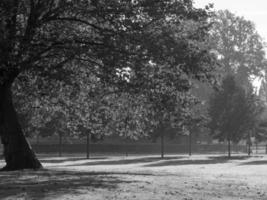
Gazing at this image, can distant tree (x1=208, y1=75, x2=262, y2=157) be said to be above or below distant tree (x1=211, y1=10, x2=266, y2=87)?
below

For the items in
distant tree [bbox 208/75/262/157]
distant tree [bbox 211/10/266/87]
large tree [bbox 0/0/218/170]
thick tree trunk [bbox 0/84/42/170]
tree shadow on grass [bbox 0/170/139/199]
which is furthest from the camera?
distant tree [bbox 211/10/266/87]

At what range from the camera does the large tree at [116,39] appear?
60.3 feet

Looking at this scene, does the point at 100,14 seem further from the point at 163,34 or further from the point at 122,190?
the point at 122,190

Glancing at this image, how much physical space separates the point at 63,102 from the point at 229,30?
87.8 metres

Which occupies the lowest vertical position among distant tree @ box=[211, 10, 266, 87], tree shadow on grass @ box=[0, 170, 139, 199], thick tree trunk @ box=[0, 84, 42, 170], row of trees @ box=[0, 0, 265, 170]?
tree shadow on grass @ box=[0, 170, 139, 199]

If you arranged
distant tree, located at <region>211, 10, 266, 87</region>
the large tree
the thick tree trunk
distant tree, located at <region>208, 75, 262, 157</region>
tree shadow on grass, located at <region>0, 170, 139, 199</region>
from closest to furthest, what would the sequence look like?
tree shadow on grass, located at <region>0, 170, 139, 199</region>, the large tree, the thick tree trunk, distant tree, located at <region>208, 75, 262, 157</region>, distant tree, located at <region>211, 10, 266, 87</region>

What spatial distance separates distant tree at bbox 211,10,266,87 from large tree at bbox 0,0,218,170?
8995 cm

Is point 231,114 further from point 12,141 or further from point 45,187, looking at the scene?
point 45,187

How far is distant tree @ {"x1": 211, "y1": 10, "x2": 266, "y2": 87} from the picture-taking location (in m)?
111

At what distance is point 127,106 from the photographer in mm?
25453

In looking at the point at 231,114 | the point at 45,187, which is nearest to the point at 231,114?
the point at 231,114

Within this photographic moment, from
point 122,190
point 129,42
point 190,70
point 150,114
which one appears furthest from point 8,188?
point 150,114

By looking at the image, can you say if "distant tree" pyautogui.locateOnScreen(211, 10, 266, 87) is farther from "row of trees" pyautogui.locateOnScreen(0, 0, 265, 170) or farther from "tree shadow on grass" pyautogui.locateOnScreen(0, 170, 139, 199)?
"tree shadow on grass" pyautogui.locateOnScreen(0, 170, 139, 199)

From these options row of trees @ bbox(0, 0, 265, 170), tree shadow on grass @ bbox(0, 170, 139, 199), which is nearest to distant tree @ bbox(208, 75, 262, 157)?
row of trees @ bbox(0, 0, 265, 170)
